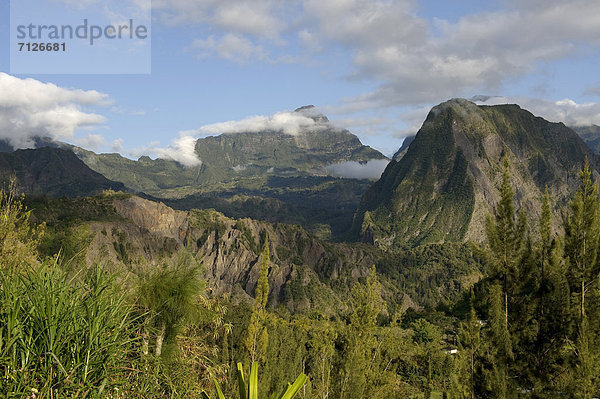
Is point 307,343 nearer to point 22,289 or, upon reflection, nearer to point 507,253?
point 507,253

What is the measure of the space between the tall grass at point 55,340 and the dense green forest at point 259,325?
25mm

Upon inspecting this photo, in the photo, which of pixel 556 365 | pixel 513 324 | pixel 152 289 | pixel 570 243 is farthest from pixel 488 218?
pixel 152 289

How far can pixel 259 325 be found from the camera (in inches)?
796

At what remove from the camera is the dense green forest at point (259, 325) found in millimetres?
7438

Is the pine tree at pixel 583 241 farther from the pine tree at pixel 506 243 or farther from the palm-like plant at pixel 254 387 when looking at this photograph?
the palm-like plant at pixel 254 387

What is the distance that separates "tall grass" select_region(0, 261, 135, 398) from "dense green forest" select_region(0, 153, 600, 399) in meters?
0.02

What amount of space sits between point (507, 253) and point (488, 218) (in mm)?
2149

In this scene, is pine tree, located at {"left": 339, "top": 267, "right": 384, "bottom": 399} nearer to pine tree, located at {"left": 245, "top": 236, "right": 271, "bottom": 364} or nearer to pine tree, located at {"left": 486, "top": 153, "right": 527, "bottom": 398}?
pine tree, located at {"left": 245, "top": 236, "right": 271, "bottom": 364}

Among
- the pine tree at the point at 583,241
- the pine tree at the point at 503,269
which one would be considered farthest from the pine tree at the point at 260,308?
the pine tree at the point at 583,241

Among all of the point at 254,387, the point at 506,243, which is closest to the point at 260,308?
the point at 254,387

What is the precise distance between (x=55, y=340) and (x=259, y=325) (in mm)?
13463

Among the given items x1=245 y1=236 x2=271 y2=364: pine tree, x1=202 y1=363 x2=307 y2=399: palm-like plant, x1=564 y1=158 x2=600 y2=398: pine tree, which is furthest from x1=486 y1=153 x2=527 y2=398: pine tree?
x1=202 y1=363 x2=307 y2=399: palm-like plant

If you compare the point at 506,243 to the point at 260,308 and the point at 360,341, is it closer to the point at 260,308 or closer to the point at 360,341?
the point at 360,341

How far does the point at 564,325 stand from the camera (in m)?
21.8
